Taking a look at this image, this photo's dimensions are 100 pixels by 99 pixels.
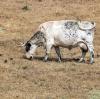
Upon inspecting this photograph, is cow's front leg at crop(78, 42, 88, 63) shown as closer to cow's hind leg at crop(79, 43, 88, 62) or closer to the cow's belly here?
cow's hind leg at crop(79, 43, 88, 62)

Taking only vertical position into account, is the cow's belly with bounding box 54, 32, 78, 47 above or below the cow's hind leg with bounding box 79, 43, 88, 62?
above

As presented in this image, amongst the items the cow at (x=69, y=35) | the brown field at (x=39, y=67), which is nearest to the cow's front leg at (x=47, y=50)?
the cow at (x=69, y=35)

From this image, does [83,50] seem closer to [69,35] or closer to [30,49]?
[69,35]

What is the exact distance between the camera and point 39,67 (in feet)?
67.9

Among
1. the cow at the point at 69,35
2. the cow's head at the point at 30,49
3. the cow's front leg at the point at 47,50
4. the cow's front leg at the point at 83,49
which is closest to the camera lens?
the cow at the point at 69,35

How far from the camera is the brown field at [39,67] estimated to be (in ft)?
55.1

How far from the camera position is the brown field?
1680 cm

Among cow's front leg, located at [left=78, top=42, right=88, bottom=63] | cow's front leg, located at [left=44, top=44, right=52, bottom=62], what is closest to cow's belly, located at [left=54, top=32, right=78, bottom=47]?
cow's front leg, located at [left=78, top=42, right=88, bottom=63]

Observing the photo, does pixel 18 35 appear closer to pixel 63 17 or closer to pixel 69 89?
pixel 63 17

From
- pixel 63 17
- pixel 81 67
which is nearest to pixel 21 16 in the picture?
pixel 63 17

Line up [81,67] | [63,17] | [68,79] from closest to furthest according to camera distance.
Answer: [68,79] → [81,67] → [63,17]

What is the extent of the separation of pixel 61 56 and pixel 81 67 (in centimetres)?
248

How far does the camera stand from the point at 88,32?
21.7 m

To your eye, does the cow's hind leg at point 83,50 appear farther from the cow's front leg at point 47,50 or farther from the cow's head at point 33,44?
the cow's head at point 33,44
